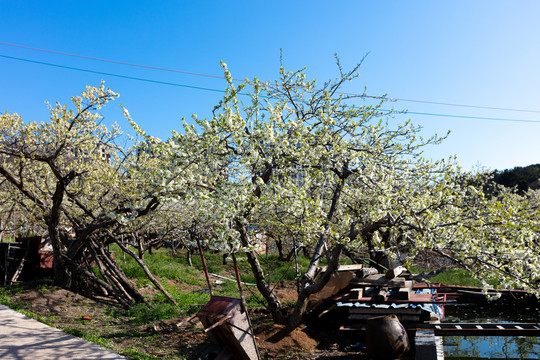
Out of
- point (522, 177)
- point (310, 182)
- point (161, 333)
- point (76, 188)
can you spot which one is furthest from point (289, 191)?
point (522, 177)

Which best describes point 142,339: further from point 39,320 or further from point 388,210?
point 388,210

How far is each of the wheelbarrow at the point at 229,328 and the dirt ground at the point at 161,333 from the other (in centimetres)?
72

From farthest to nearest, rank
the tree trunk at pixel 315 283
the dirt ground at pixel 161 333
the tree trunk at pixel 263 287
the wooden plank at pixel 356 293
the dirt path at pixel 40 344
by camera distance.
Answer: the wooden plank at pixel 356 293 < the tree trunk at pixel 263 287 < the tree trunk at pixel 315 283 < the dirt ground at pixel 161 333 < the dirt path at pixel 40 344

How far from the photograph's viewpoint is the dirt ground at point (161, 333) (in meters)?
8.23

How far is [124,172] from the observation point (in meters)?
13.5

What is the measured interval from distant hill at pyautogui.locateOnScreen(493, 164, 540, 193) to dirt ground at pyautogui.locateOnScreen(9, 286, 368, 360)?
4710 centimetres

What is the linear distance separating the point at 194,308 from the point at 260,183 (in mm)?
5512

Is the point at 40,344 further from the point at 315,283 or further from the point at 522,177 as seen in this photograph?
the point at 522,177

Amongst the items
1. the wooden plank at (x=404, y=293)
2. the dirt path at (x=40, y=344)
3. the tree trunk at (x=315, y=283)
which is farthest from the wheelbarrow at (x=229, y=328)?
the wooden plank at (x=404, y=293)

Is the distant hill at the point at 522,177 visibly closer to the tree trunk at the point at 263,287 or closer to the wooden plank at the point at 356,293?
the wooden plank at the point at 356,293

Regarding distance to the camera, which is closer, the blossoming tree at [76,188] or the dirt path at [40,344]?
the dirt path at [40,344]

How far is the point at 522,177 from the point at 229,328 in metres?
54.8

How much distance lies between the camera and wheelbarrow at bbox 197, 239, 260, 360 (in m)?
6.90

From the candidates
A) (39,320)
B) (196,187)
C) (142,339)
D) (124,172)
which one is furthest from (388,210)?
(124,172)
